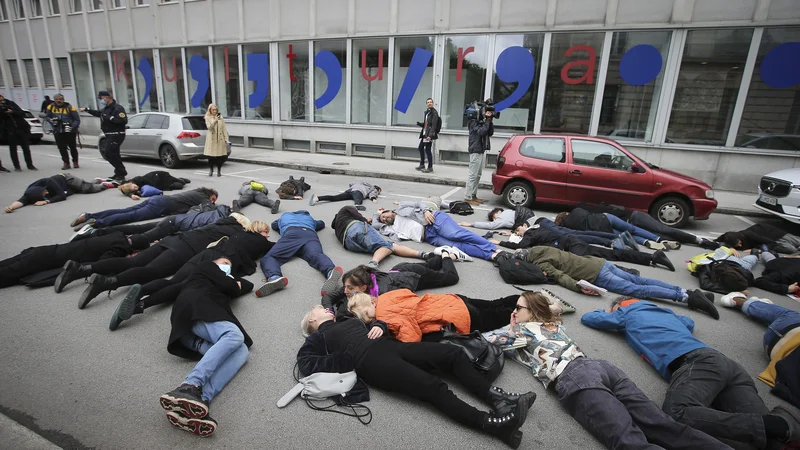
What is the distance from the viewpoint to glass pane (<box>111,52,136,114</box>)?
21.7m

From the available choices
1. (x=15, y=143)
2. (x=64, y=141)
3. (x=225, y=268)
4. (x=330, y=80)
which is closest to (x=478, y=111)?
(x=225, y=268)

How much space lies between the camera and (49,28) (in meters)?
23.7

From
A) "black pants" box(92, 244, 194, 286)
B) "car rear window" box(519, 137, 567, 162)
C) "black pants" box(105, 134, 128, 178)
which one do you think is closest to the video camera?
"car rear window" box(519, 137, 567, 162)

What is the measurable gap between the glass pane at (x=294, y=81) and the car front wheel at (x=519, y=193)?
11.4m

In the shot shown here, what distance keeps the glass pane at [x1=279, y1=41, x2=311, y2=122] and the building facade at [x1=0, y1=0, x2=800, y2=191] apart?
0.05m

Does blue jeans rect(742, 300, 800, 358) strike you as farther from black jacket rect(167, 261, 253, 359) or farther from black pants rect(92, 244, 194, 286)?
black pants rect(92, 244, 194, 286)

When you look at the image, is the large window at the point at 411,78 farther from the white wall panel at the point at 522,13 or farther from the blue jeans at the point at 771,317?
the blue jeans at the point at 771,317

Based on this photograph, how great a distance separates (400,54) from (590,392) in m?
15.2

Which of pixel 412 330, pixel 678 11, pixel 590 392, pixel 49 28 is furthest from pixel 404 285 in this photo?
pixel 49 28

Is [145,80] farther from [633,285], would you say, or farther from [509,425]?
[509,425]

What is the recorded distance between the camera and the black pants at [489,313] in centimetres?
390

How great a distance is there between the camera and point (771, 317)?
14.3 ft

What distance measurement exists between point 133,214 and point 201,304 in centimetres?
470

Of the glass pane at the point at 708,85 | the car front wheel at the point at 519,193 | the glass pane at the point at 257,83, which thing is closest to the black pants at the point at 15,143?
the glass pane at the point at 257,83
